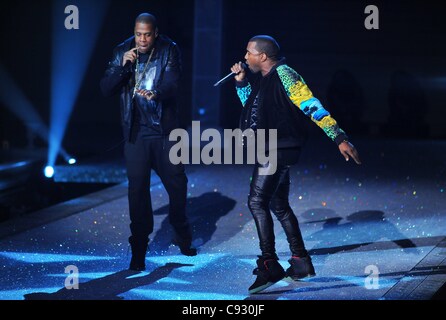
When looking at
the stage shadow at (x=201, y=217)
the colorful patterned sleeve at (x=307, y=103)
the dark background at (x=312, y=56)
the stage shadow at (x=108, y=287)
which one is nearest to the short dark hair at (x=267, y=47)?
the colorful patterned sleeve at (x=307, y=103)

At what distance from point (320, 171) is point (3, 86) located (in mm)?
9925

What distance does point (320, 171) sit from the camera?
12.1m

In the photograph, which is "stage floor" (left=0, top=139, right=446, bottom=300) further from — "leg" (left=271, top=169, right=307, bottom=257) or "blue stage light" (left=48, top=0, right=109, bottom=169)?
"blue stage light" (left=48, top=0, right=109, bottom=169)

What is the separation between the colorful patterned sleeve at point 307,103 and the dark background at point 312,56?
11810 millimetres

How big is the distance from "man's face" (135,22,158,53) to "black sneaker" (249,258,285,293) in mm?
1806

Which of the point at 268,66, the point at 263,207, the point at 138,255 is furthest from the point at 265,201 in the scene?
the point at 138,255

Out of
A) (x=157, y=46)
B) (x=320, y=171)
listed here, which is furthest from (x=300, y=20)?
(x=157, y=46)

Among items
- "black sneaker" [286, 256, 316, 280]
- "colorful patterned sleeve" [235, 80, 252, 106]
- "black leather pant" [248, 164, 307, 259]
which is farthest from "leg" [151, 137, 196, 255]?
"black sneaker" [286, 256, 316, 280]

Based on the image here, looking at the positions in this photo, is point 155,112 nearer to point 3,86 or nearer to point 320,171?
point 320,171

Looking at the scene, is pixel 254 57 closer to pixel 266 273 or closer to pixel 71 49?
pixel 266 273

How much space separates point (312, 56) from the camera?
1905 centimetres

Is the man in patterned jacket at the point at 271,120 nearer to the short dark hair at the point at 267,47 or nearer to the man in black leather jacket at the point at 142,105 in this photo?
the short dark hair at the point at 267,47

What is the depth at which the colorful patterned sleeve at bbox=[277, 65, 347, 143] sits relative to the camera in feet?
19.8
